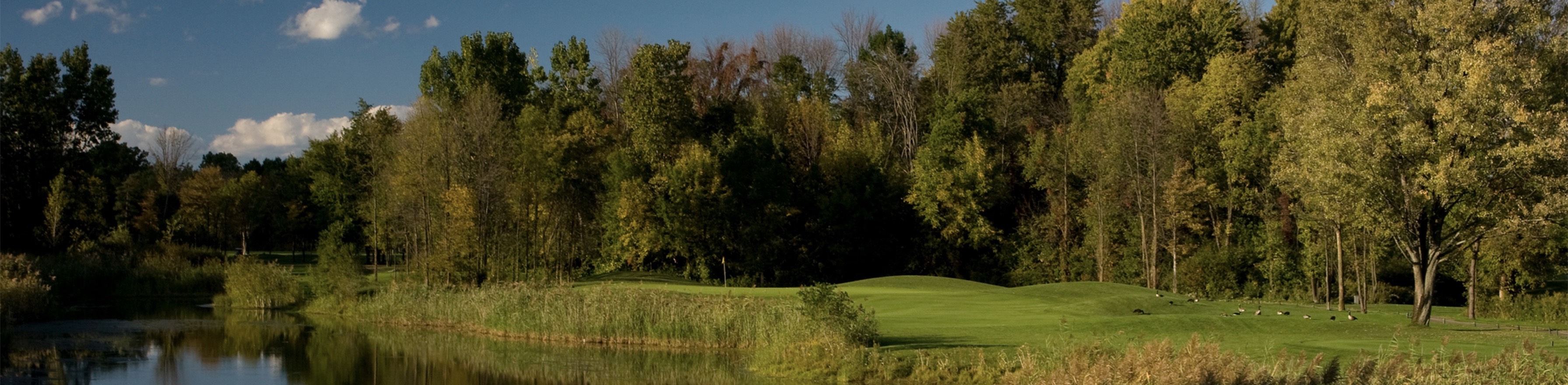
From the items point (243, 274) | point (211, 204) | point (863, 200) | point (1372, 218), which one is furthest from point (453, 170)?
point (211, 204)

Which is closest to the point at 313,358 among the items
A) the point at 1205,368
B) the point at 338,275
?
the point at 338,275

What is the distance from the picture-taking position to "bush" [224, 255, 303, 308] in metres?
40.3

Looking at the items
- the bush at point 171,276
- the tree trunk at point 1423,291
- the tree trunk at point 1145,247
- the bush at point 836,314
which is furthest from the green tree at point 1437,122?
the bush at point 171,276

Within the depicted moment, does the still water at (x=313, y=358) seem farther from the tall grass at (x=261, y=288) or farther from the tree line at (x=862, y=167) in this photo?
the tree line at (x=862, y=167)

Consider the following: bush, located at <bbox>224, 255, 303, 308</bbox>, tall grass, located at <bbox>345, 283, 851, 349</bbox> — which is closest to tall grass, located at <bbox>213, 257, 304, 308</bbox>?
bush, located at <bbox>224, 255, 303, 308</bbox>

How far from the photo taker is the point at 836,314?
814 inches

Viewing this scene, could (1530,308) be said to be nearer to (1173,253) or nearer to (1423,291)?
(1423,291)

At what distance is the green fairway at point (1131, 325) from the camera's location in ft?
64.4

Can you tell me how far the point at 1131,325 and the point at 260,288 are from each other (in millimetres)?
31579

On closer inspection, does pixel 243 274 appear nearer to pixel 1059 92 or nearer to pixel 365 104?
pixel 365 104

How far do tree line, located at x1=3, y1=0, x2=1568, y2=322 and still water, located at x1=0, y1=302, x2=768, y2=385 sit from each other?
11.9 m

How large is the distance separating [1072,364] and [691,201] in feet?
126

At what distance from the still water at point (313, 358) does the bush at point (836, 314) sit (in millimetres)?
1672

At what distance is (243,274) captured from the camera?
40.5 metres
